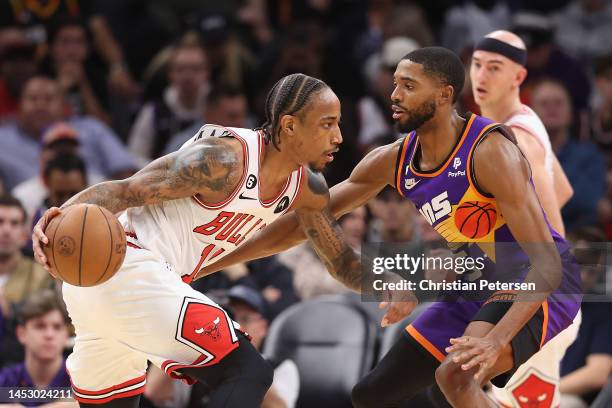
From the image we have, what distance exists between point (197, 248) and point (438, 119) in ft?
4.67

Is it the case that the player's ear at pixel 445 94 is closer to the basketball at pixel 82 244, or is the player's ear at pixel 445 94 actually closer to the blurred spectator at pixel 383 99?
the basketball at pixel 82 244

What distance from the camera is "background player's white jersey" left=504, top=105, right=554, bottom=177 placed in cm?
677

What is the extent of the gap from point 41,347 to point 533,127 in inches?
140

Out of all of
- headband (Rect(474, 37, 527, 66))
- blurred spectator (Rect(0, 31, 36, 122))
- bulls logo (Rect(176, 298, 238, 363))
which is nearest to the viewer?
bulls logo (Rect(176, 298, 238, 363))

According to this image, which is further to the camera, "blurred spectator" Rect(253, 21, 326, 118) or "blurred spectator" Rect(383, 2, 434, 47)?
"blurred spectator" Rect(383, 2, 434, 47)

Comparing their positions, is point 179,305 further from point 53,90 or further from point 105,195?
point 53,90

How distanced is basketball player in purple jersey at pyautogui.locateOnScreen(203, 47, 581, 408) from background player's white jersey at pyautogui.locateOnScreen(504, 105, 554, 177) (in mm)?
719

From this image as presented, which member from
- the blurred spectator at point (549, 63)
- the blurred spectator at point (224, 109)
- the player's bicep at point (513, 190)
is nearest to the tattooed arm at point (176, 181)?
the player's bicep at point (513, 190)

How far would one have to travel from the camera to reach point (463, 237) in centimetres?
615

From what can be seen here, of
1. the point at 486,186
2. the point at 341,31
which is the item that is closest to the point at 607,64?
the point at 341,31

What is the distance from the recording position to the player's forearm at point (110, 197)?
551 cm

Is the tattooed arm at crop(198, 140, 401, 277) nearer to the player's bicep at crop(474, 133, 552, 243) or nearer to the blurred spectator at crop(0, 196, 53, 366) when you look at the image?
the player's bicep at crop(474, 133, 552, 243)

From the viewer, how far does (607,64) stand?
36.9 feet

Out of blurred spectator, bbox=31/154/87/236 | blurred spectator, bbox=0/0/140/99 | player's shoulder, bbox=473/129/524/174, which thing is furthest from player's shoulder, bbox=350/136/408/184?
blurred spectator, bbox=0/0/140/99
